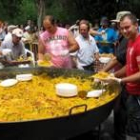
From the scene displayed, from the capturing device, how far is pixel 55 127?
153 inches

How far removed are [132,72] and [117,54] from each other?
99cm

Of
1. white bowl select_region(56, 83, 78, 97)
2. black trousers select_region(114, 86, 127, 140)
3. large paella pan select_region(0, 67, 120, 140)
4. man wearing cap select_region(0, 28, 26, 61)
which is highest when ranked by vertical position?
man wearing cap select_region(0, 28, 26, 61)

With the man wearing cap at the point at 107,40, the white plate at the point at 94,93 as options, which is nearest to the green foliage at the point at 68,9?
the man wearing cap at the point at 107,40

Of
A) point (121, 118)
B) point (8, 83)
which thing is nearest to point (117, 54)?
point (121, 118)

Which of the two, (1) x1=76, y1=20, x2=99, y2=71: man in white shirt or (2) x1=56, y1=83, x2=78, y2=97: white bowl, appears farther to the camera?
(1) x1=76, y1=20, x2=99, y2=71: man in white shirt

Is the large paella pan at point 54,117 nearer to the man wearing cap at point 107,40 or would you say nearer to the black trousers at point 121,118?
the black trousers at point 121,118

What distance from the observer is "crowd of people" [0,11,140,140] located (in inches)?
188

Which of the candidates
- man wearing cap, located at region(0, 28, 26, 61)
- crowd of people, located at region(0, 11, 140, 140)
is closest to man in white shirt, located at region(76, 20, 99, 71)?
crowd of people, located at region(0, 11, 140, 140)

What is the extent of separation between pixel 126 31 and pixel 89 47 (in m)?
3.43

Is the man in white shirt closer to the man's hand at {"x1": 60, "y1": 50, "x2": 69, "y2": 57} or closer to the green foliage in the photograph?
the man's hand at {"x1": 60, "y1": 50, "x2": 69, "y2": 57}

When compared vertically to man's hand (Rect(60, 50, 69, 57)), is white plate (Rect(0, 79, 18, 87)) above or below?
below

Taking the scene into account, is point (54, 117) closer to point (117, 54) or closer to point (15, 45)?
point (117, 54)

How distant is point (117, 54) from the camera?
5852 mm

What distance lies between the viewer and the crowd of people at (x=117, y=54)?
15.7 ft
